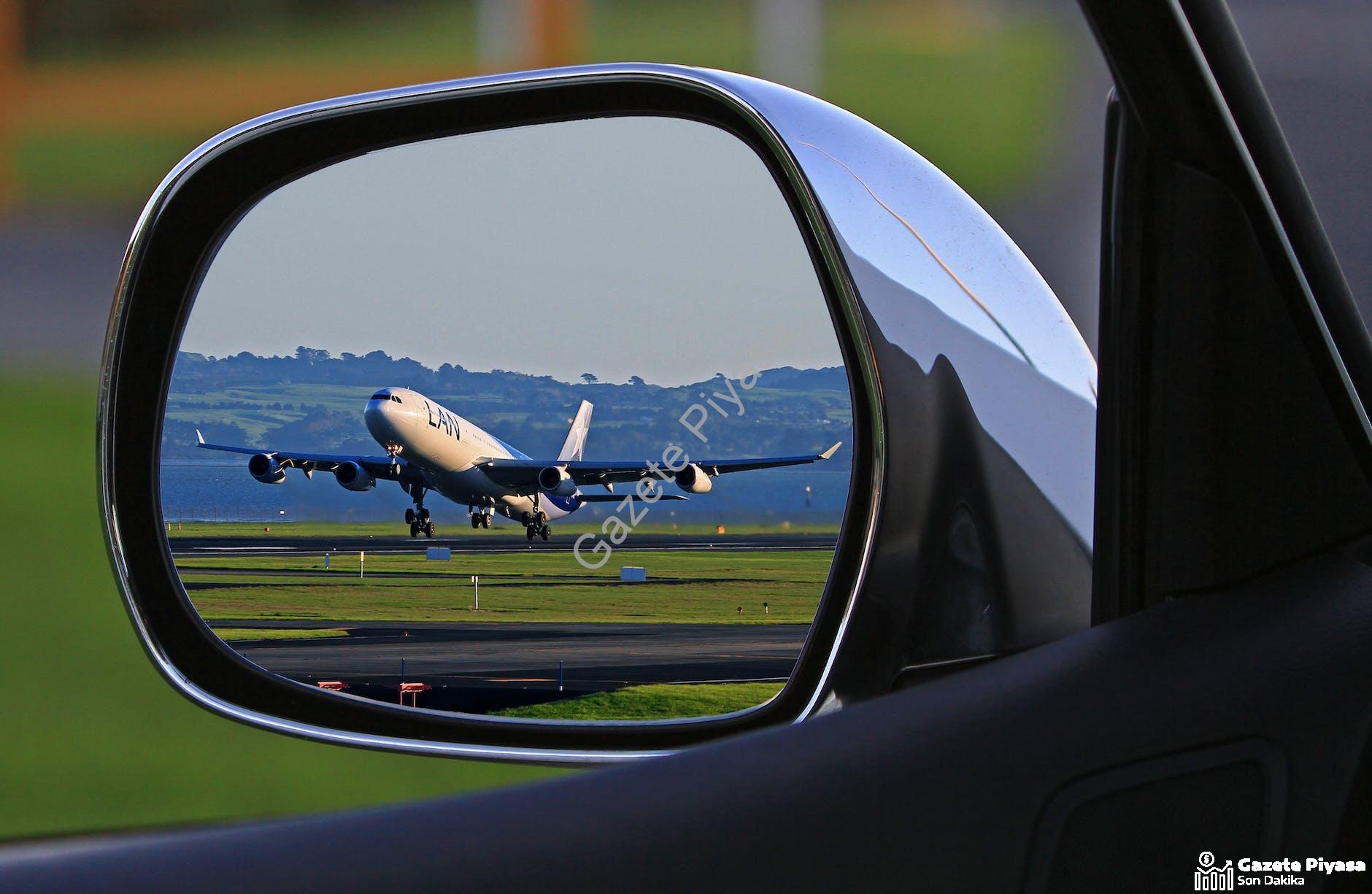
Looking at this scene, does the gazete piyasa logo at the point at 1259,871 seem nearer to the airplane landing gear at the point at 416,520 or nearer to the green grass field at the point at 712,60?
the airplane landing gear at the point at 416,520

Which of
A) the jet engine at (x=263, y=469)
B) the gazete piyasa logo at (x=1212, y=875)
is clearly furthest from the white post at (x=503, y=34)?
the gazete piyasa logo at (x=1212, y=875)

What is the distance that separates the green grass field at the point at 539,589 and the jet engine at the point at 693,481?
105 millimetres

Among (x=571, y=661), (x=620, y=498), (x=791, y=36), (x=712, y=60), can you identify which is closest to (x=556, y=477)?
(x=712, y=60)

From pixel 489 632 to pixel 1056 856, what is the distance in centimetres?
471

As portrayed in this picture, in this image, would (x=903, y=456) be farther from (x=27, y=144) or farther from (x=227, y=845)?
(x=27, y=144)

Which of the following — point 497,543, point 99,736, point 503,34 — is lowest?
point 99,736

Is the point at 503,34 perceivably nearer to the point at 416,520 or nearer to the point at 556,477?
the point at 556,477

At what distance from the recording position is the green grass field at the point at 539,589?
160 cm

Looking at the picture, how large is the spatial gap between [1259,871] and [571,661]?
6.91 feet

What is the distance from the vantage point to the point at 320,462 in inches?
160

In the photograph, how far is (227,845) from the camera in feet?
3.42

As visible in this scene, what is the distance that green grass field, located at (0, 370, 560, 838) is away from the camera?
1040cm

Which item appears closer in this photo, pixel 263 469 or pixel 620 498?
pixel 620 498

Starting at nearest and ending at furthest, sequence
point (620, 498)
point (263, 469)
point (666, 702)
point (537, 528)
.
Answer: point (666, 702)
point (620, 498)
point (263, 469)
point (537, 528)
